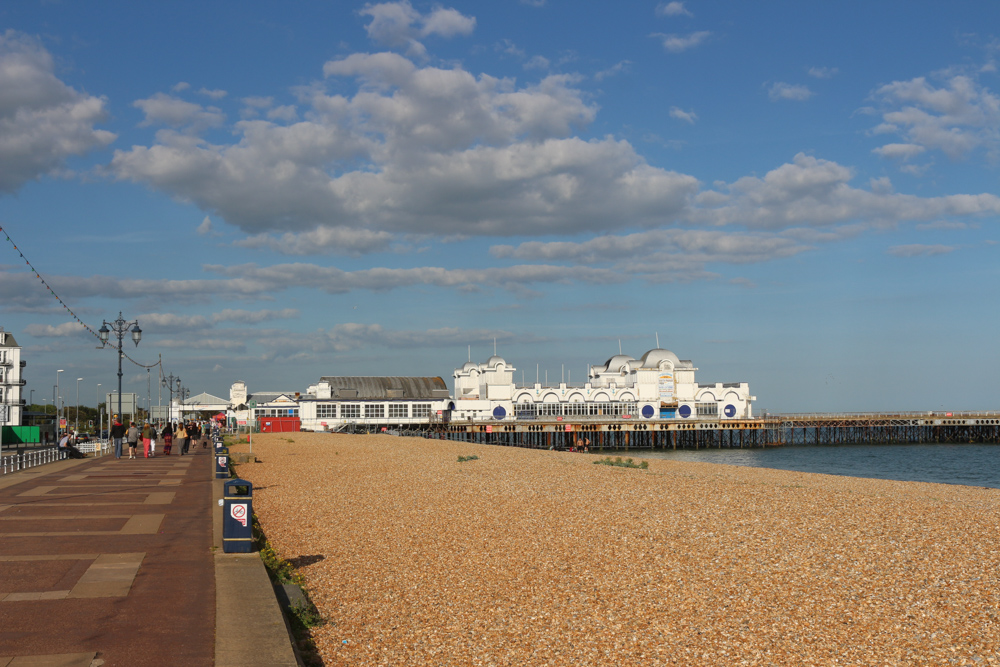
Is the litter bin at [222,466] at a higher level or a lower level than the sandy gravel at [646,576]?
higher

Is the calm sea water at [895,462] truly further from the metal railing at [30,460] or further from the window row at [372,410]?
the metal railing at [30,460]

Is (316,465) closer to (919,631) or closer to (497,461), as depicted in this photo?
(497,461)

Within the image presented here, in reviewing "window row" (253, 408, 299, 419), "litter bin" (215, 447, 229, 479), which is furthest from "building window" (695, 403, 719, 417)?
"litter bin" (215, 447, 229, 479)

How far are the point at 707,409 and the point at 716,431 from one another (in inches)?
188

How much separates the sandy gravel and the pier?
67.4m

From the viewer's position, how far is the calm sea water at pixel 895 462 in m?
46.2

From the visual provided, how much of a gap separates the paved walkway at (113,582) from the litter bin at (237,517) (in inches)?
11.3

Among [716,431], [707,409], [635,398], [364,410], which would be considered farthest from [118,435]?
[716,431]

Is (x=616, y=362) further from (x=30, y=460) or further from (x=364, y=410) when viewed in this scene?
(x=30, y=460)

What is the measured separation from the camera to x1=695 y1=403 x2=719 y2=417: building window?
97.8 metres

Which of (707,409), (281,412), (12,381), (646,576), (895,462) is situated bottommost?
(895,462)

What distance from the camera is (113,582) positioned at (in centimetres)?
930

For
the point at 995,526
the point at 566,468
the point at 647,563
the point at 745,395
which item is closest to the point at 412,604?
the point at 647,563

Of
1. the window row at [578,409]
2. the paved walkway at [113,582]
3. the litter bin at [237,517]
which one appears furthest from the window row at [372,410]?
the litter bin at [237,517]
